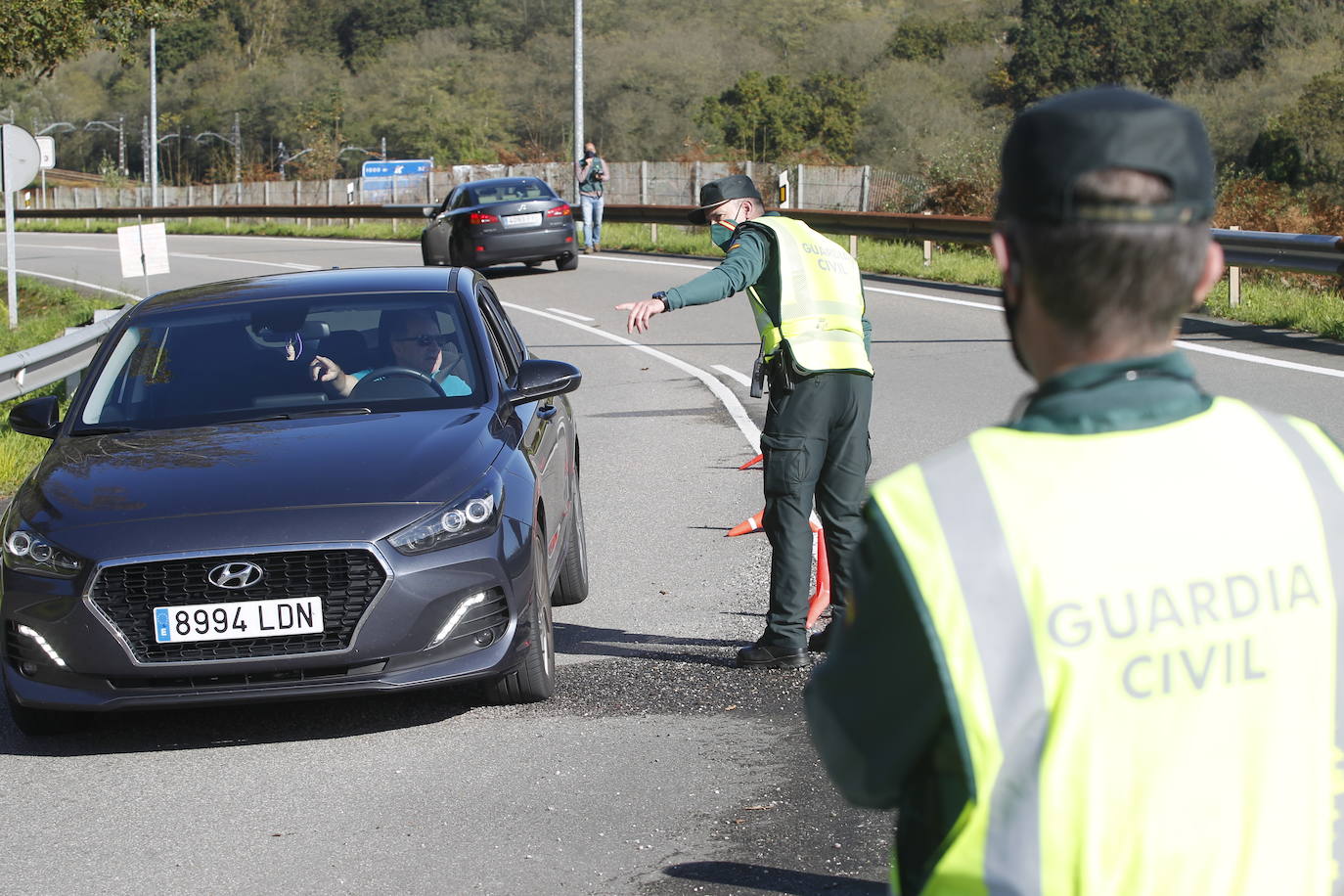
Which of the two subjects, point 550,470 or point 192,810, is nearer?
point 192,810

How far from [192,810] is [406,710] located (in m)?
1.07

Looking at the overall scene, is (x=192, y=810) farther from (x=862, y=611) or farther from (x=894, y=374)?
(x=894, y=374)

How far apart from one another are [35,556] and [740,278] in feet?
8.32

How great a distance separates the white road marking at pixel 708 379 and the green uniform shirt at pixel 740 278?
2715 mm

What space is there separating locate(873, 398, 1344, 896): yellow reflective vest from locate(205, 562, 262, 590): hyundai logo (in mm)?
3860

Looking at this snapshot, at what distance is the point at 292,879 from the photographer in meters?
4.18

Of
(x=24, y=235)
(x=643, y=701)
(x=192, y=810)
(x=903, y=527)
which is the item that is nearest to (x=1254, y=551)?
(x=903, y=527)

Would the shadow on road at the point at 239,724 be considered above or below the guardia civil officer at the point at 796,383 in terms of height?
below

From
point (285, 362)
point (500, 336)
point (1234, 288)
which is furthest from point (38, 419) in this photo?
point (1234, 288)

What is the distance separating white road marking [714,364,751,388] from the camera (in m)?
14.0

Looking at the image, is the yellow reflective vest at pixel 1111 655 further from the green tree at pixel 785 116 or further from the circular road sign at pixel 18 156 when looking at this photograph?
the green tree at pixel 785 116

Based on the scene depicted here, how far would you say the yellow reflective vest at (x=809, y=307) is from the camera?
5848 mm

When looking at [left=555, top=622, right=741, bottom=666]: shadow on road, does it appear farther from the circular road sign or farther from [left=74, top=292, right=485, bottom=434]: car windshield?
the circular road sign

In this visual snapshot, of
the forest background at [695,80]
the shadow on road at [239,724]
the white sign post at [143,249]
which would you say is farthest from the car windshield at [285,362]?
the forest background at [695,80]
